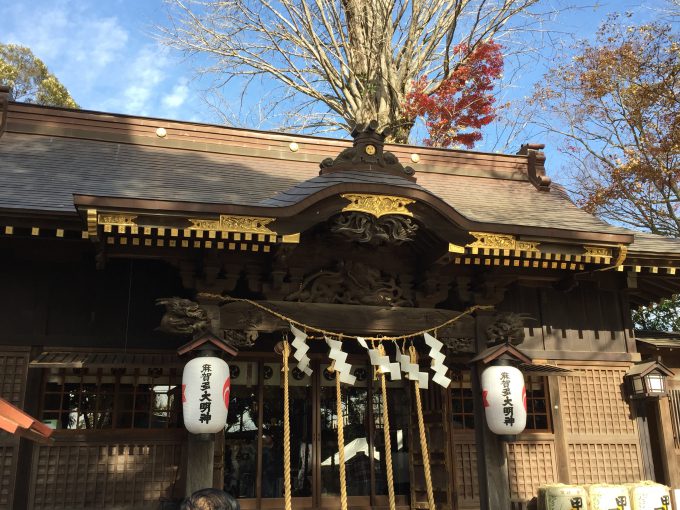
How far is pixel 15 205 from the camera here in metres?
5.80

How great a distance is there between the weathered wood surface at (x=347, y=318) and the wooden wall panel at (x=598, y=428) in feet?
6.30

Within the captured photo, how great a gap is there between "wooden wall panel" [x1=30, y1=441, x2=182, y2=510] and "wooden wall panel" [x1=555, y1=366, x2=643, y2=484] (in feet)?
15.8

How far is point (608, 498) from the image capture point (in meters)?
6.73

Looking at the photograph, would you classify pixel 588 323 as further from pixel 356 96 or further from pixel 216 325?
pixel 356 96

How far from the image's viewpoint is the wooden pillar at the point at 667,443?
7.99 meters

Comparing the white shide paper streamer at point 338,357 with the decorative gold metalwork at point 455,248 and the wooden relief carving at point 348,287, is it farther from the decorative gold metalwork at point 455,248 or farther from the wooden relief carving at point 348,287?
the decorative gold metalwork at point 455,248

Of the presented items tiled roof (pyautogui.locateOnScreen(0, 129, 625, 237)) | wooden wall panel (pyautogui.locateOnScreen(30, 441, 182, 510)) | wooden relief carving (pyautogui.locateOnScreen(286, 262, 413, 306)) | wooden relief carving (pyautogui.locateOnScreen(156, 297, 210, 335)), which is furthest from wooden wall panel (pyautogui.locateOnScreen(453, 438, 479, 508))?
wooden relief carving (pyautogui.locateOnScreen(156, 297, 210, 335))

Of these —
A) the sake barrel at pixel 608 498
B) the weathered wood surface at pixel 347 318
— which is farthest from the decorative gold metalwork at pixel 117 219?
the sake barrel at pixel 608 498

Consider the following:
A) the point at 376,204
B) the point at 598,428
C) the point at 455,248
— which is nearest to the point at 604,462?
the point at 598,428

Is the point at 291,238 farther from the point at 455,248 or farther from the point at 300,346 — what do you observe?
the point at 455,248

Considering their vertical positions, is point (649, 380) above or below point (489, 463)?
above

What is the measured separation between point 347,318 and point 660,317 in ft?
43.5

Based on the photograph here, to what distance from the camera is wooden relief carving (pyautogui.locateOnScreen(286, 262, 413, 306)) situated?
22.0 ft

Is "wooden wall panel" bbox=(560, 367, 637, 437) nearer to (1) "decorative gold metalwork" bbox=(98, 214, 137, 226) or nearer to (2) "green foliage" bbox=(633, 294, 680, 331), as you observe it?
(1) "decorative gold metalwork" bbox=(98, 214, 137, 226)
